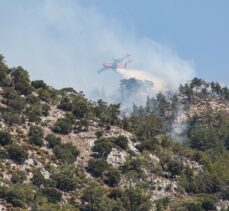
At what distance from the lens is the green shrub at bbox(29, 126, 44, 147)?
131 meters

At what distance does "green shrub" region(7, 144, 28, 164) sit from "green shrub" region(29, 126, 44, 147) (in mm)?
9890

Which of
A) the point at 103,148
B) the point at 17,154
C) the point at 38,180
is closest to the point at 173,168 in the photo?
the point at 103,148

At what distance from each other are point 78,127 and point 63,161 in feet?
69.5

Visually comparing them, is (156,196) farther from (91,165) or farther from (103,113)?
(103,113)

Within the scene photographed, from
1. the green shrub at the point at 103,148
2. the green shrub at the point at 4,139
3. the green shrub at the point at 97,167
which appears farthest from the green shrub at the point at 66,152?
the green shrub at the point at 4,139

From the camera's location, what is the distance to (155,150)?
15150 centimetres

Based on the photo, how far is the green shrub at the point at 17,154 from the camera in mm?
120312

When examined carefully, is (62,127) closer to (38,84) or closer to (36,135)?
(36,135)

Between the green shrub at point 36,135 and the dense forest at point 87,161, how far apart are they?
0.19 m

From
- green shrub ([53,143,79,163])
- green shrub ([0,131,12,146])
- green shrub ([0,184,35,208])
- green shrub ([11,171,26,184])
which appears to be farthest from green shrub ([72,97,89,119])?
green shrub ([0,184,35,208])

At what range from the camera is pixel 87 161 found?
440ft

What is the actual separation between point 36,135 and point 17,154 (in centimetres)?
1193

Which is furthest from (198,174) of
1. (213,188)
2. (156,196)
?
(156,196)

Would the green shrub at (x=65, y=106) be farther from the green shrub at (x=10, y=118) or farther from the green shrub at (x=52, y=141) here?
the green shrub at (x=52, y=141)
